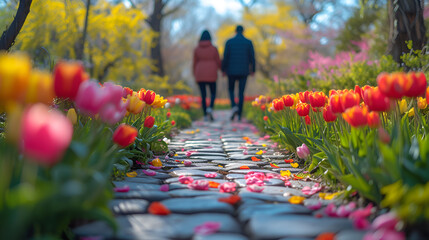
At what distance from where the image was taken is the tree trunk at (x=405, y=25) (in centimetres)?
486

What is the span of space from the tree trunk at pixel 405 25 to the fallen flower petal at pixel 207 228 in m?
4.33

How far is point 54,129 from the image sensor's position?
97 cm

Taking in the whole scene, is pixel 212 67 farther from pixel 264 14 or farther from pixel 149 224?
pixel 264 14

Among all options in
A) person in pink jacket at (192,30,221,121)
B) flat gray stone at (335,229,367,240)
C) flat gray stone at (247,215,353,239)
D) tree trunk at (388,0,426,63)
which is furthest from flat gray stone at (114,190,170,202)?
person in pink jacket at (192,30,221,121)

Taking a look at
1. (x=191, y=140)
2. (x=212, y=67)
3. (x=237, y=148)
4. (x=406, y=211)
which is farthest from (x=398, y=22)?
(x=406, y=211)

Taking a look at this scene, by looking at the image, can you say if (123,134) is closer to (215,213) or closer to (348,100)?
(215,213)

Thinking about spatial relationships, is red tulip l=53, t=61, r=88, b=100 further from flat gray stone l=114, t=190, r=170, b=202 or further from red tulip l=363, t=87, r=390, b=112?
red tulip l=363, t=87, r=390, b=112

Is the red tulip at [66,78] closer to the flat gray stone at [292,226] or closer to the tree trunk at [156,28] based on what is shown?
the flat gray stone at [292,226]

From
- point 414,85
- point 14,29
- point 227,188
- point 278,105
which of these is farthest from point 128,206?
point 278,105

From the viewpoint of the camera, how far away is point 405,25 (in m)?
4.98

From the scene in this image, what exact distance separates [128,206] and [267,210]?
Answer: 0.72 meters

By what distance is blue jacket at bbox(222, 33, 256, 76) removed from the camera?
787 cm

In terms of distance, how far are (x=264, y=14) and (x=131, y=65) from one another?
11.4 metres

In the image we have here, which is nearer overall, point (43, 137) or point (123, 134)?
point (43, 137)
